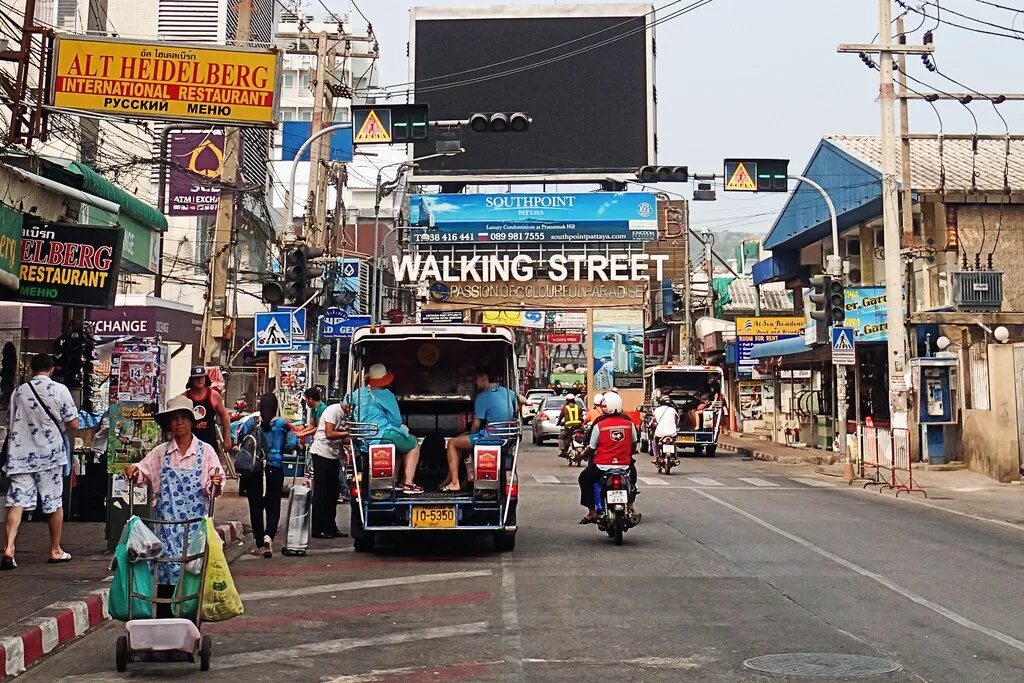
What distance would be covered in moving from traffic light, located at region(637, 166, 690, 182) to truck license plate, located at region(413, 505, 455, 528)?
47.6 ft

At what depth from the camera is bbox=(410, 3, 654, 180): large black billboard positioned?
53.2 meters

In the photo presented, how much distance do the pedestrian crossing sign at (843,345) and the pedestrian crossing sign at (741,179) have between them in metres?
4.17

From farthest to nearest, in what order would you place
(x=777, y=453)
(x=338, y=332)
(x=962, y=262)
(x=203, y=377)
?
(x=777, y=453), (x=962, y=262), (x=338, y=332), (x=203, y=377)

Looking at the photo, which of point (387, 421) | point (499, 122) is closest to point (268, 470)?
point (387, 421)

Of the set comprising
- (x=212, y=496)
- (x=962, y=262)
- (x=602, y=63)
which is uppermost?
(x=602, y=63)

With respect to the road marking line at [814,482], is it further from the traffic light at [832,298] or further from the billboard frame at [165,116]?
the billboard frame at [165,116]

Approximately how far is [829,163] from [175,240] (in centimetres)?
2684

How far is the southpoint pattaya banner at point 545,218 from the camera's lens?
57062mm

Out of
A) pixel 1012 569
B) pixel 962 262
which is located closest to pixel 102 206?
pixel 1012 569

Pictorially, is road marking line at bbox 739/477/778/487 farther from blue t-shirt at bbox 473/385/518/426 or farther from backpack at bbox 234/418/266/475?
backpack at bbox 234/418/266/475

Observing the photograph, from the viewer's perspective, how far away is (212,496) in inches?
338

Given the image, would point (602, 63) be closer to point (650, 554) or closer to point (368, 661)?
point (650, 554)

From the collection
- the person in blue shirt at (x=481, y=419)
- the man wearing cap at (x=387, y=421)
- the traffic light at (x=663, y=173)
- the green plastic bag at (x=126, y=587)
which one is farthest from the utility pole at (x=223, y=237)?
the green plastic bag at (x=126, y=587)

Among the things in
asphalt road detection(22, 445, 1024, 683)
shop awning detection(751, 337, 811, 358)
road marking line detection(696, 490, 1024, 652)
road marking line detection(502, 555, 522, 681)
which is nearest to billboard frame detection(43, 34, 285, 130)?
asphalt road detection(22, 445, 1024, 683)
